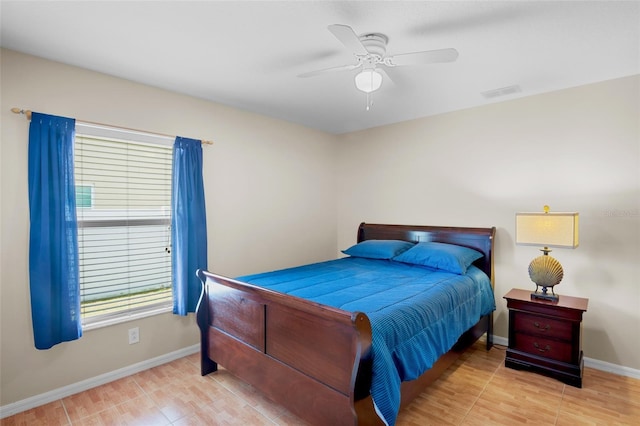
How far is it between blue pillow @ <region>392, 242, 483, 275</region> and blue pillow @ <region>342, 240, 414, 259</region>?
10cm

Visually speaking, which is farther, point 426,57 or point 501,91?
point 501,91

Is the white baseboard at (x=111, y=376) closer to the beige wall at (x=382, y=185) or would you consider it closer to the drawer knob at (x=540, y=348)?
the beige wall at (x=382, y=185)

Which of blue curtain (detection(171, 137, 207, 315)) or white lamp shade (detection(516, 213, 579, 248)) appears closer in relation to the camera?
white lamp shade (detection(516, 213, 579, 248))

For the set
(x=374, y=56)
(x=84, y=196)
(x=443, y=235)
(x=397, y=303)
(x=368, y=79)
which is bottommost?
(x=397, y=303)

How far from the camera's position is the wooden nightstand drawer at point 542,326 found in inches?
100

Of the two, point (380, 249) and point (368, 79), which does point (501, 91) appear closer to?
point (368, 79)

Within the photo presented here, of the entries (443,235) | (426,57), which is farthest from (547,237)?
(426,57)

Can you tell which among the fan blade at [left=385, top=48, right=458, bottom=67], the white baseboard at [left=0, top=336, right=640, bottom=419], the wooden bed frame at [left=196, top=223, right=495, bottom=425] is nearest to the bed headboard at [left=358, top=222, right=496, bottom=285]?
the wooden bed frame at [left=196, top=223, right=495, bottom=425]

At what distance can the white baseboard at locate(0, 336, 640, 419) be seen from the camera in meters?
2.21

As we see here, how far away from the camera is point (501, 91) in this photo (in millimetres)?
2973

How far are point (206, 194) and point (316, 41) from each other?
1836 millimetres

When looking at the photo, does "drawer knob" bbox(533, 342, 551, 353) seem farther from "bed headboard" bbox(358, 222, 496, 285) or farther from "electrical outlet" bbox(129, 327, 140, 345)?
"electrical outlet" bbox(129, 327, 140, 345)

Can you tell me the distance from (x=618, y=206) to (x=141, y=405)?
405cm

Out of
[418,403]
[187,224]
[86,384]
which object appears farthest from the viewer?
[187,224]
